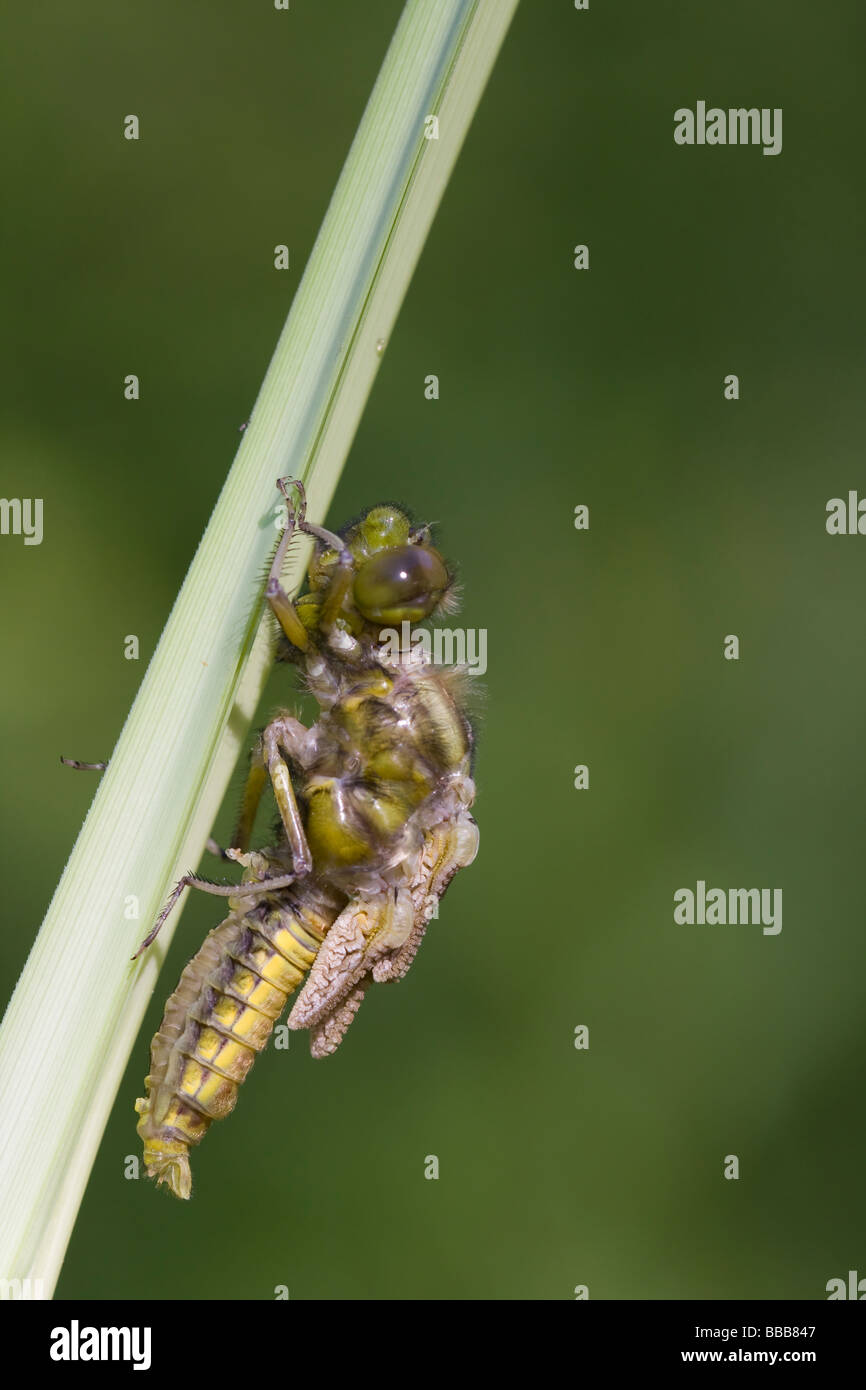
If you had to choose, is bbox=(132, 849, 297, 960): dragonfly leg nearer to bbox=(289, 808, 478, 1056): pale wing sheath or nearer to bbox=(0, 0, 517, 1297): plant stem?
bbox=(289, 808, 478, 1056): pale wing sheath

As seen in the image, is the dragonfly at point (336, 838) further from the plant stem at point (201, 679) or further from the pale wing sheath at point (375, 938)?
the plant stem at point (201, 679)

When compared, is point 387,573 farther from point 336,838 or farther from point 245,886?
point 245,886

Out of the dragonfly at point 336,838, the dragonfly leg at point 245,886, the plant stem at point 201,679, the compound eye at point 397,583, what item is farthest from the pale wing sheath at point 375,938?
the plant stem at point 201,679

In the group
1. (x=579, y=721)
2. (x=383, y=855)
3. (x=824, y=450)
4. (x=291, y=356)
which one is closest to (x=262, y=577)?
(x=291, y=356)

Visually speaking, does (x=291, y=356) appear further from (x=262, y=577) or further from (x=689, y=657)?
(x=689, y=657)

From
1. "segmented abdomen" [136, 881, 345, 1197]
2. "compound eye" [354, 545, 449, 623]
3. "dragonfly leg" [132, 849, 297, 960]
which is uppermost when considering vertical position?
"compound eye" [354, 545, 449, 623]

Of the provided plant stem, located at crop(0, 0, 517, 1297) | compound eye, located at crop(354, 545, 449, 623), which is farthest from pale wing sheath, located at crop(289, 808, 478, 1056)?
plant stem, located at crop(0, 0, 517, 1297)
